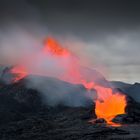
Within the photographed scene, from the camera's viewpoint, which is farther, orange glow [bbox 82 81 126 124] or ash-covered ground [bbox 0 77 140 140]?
orange glow [bbox 82 81 126 124]

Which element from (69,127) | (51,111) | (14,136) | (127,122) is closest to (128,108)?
(127,122)

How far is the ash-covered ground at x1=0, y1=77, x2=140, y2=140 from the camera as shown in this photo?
3974 inches

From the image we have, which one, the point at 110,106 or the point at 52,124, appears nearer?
the point at 52,124

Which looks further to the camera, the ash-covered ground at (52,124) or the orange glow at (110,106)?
the orange glow at (110,106)

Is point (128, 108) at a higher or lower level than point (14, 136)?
higher

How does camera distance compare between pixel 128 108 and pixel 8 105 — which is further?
pixel 8 105

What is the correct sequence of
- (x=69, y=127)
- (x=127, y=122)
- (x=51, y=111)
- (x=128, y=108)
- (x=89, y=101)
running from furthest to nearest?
(x=89, y=101) → (x=51, y=111) → (x=128, y=108) → (x=127, y=122) → (x=69, y=127)

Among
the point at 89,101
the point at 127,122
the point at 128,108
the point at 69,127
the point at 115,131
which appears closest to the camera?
the point at 115,131

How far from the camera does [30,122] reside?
136 metres

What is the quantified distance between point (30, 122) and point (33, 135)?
31709 mm

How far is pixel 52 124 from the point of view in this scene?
132 metres

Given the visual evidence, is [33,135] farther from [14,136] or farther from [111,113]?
[111,113]

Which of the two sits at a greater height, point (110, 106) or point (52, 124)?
point (110, 106)

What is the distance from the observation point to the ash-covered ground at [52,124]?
101 m
